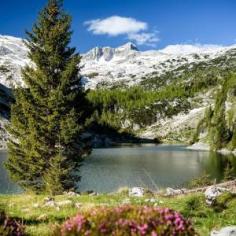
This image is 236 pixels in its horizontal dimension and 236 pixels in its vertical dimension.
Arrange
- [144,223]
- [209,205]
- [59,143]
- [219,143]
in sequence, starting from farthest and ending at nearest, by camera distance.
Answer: [219,143] → [59,143] → [209,205] → [144,223]

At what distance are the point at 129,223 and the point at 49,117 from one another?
108 ft

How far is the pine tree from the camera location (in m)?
39.4

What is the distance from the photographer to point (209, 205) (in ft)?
57.7

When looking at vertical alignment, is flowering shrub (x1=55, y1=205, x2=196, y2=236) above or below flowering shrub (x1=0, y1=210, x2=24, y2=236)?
above

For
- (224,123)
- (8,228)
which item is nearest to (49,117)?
(8,228)

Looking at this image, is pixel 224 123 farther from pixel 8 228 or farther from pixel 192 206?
pixel 8 228

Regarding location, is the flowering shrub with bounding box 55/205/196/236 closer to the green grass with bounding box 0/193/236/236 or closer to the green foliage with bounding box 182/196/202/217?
the green grass with bounding box 0/193/236/236

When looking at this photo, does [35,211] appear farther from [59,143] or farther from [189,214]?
[59,143]

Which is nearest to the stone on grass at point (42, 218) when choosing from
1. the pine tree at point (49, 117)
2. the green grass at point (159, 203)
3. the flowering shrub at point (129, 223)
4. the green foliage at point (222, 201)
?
the green grass at point (159, 203)

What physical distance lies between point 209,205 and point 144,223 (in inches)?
445

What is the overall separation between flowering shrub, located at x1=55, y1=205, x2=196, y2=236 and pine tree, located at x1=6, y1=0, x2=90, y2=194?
102 ft

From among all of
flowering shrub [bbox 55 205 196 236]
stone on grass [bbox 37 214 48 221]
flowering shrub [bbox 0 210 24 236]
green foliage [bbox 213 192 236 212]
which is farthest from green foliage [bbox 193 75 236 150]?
flowering shrub [bbox 55 205 196 236]


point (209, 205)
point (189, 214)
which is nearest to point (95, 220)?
point (189, 214)

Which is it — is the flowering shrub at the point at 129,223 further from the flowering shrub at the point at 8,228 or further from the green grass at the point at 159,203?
the green grass at the point at 159,203
